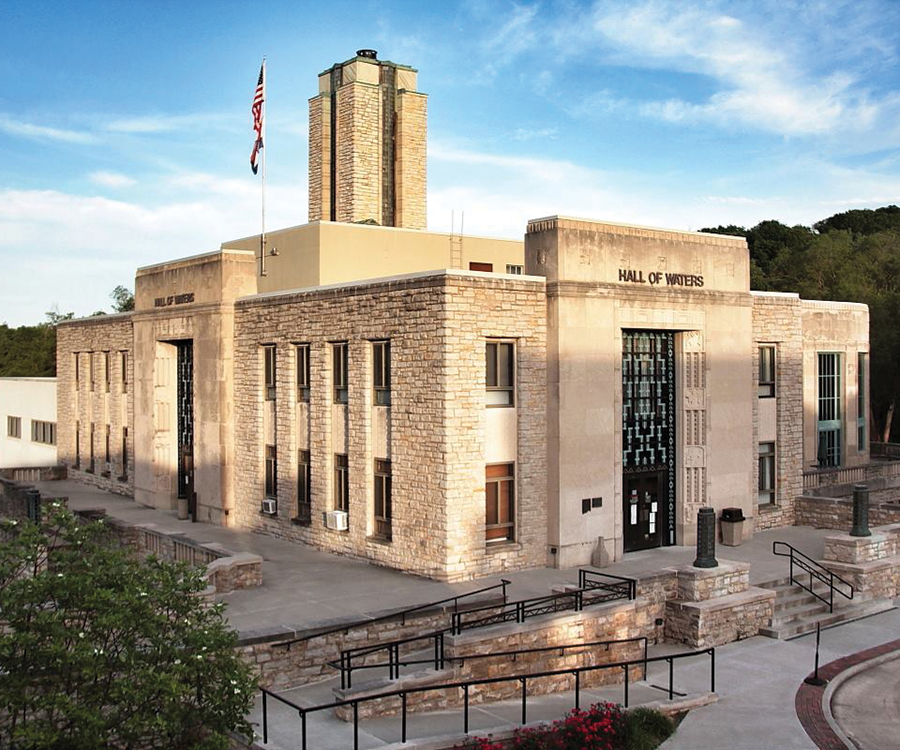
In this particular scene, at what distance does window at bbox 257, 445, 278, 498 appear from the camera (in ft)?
92.4

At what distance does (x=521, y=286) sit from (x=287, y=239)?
34.0 ft

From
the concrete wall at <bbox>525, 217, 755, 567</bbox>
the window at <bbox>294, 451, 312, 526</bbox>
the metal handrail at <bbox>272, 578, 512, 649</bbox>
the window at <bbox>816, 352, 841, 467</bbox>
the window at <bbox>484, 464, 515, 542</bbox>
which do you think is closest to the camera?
the metal handrail at <bbox>272, 578, 512, 649</bbox>

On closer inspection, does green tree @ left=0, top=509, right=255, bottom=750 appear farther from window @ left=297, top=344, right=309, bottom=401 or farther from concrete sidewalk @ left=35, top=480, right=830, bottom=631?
window @ left=297, top=344, right=309, bottom=401

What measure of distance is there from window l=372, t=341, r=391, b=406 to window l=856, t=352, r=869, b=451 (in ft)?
79.4

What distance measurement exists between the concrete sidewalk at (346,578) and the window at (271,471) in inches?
52.4

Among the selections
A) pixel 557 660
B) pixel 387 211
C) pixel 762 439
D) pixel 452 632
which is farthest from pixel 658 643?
pixel 387 211

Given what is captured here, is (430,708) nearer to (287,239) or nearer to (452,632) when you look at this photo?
(452,632)

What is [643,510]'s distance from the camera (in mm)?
26141

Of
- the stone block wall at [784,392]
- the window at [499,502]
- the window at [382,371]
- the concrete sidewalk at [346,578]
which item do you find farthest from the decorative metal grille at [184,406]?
the stone block wall at [784,392]

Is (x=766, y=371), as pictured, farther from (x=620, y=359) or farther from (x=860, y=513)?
(x=620, y=359)

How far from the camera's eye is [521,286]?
920 inches

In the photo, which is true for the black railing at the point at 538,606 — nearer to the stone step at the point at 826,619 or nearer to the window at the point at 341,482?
the stone step at the point at 826,619

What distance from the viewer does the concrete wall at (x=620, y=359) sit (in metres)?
23.7

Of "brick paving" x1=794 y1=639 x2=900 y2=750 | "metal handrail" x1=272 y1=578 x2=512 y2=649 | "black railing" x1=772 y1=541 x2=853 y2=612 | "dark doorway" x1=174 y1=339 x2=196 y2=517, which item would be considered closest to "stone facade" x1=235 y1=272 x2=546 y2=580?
"metal handrail" x1=272 y1=578 x2=512 y2=649
